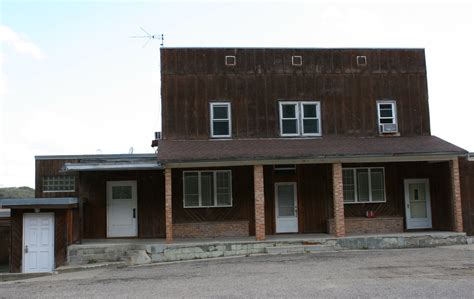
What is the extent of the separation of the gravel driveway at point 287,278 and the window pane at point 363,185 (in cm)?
389

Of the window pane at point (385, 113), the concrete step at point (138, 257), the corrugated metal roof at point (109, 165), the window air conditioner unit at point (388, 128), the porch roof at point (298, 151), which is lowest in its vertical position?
the concrete step at point (138, 257)

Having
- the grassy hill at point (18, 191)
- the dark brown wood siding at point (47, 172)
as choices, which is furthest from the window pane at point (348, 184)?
the grassy hill at point (18, 191)

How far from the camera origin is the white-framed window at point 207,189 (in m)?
19.8

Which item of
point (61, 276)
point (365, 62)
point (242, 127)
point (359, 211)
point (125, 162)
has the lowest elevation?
point (61, 276)

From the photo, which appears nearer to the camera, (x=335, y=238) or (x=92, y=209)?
(x=335, y=238)

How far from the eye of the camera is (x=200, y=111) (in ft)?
66.8

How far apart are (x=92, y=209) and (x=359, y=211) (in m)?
9.84

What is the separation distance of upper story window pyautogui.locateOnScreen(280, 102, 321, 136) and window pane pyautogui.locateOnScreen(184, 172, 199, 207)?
3739 mm

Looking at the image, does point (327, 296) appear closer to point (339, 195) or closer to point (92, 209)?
point (339, 195)

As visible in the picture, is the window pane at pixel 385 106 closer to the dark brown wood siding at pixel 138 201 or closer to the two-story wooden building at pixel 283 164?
the two-story wooden building at pixel 283 164

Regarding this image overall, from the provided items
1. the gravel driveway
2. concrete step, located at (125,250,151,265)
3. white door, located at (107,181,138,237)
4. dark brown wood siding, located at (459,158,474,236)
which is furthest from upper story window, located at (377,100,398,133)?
concrete step, located at (125,250,151,265)

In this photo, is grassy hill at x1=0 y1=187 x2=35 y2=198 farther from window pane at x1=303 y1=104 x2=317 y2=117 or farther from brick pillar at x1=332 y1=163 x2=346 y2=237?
brick pillar at x1=332 y1=163 x2=346 y2=237

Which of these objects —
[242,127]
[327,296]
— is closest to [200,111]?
[242,127]

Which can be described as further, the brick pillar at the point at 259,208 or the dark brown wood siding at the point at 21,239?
the brick pillar at the point at 259,208
